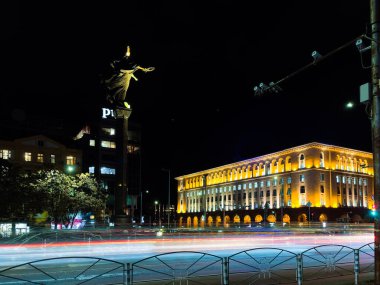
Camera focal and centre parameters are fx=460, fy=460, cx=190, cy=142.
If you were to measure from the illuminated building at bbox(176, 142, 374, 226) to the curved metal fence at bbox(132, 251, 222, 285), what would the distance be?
7932 cm

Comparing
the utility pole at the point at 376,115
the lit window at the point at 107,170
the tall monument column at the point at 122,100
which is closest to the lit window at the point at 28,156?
the lit window at the point at 107,170

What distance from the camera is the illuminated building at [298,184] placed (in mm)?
108812

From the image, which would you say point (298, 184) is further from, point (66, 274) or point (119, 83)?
point (66, 274)

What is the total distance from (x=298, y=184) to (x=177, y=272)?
100256 millimetres

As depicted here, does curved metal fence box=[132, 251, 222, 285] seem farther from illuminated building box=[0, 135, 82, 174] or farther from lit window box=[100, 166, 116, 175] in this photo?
lit window box=[100, 166, 116, 175]

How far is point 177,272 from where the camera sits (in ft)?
53.7

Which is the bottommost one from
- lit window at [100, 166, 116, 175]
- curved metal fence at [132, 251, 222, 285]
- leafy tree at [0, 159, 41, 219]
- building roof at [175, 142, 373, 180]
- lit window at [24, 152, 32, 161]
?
curved metal fence at [132, 251, 222, 285]

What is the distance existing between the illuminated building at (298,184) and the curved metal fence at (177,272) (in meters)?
79.3

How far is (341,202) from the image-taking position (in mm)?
110438

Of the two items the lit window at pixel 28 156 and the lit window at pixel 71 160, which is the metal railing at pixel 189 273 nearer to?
the lit window at pixel 28 156

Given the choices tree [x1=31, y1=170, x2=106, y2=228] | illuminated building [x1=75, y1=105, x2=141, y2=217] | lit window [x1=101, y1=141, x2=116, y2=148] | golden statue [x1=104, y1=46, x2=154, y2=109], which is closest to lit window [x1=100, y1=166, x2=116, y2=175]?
illuminated building [x1=75, y1=105, x2=141, y2=217]

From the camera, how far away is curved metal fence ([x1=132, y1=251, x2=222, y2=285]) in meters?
13.9

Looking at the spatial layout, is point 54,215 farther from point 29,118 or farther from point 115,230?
point 29,118

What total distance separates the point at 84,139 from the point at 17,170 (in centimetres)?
6967
